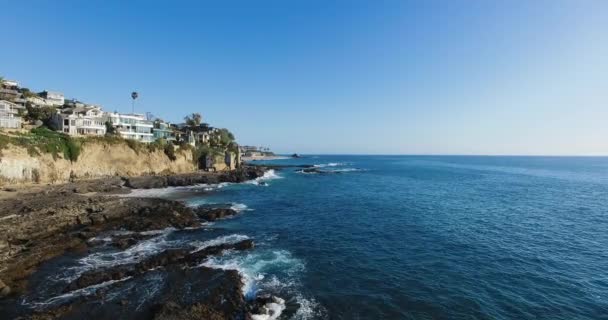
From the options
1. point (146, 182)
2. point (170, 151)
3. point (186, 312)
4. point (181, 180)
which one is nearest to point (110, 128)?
point (170, 151)

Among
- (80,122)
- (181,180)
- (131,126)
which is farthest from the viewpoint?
(131,126)

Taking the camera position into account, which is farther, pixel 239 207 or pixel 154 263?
pixel 239 207

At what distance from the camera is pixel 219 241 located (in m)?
30.5

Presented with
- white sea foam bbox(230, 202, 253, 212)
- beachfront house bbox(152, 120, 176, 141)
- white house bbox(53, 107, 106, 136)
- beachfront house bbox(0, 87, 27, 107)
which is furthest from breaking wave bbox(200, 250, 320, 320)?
beachfront house bbox(0, 87, 27, 107)

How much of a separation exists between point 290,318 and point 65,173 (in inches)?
2475

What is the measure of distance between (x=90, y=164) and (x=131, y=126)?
33.3m

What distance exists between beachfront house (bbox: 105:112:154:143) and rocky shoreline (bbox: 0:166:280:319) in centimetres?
4306

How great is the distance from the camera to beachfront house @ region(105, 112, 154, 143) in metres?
89.3

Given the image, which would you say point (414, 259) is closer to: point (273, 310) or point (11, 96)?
point (273, 310)

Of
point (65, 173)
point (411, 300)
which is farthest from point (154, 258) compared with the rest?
point (65, 173)

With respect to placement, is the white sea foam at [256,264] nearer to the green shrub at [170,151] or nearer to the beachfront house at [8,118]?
the beachfront house at [8,118]

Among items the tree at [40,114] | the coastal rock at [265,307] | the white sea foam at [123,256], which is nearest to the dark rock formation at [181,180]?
the tree at [40,114]

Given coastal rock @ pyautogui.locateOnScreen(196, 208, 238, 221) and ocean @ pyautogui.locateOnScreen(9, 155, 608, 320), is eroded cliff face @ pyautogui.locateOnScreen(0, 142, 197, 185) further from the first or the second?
ocean @ pyautogui.locateOnScreen(9, 155, 608, 320)

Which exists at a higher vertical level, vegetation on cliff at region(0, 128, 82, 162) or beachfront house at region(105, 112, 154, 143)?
beachfront house at region(105, 112, 154, 143)
